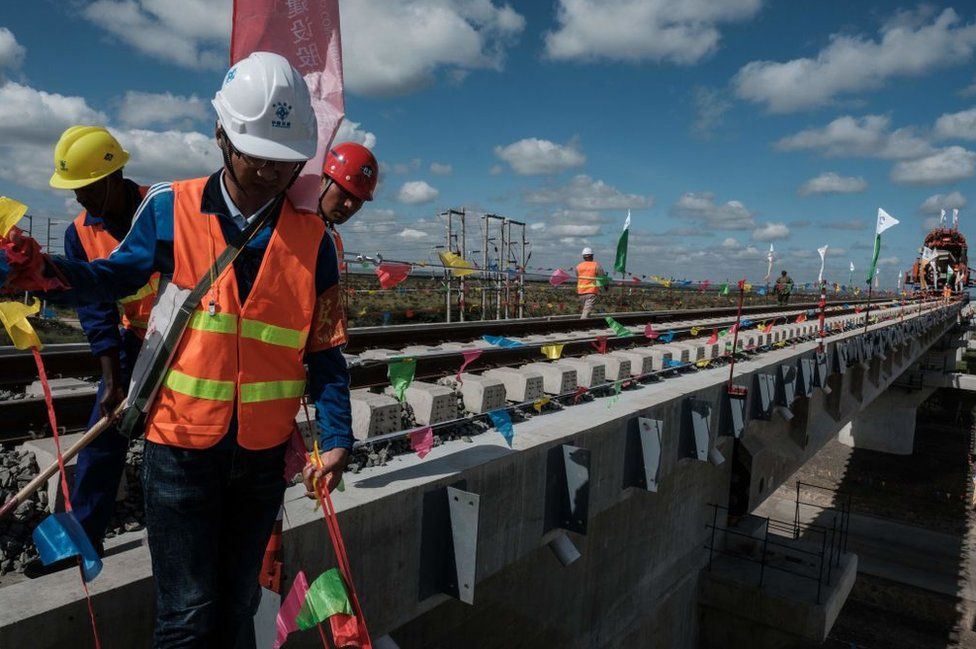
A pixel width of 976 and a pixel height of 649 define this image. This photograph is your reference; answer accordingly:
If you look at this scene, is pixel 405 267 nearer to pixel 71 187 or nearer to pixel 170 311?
pixel 71 187

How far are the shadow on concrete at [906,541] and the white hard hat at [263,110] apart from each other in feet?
71.0

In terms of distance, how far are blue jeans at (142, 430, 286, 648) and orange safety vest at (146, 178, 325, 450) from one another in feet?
0.27

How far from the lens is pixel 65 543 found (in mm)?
2271

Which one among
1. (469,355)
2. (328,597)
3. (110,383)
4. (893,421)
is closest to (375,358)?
(469,355)

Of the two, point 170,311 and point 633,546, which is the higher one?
point 170,311

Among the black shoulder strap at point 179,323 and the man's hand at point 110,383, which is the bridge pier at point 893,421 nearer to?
the man's hand at point 110,383

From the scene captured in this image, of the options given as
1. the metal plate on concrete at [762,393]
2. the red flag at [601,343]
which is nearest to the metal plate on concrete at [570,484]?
the red flag at [601,343]

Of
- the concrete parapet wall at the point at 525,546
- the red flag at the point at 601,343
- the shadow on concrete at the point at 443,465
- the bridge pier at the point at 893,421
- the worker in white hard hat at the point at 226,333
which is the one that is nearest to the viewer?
the worker in white hard hat at the point at 226,333

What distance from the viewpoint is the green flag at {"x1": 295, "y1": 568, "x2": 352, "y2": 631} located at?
2584mm

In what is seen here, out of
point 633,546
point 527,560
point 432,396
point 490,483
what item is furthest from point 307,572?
point 633,546

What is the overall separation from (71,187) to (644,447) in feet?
16.7

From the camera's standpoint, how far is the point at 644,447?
635 centimetres

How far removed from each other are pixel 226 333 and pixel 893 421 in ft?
157

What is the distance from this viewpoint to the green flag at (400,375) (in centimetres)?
496
